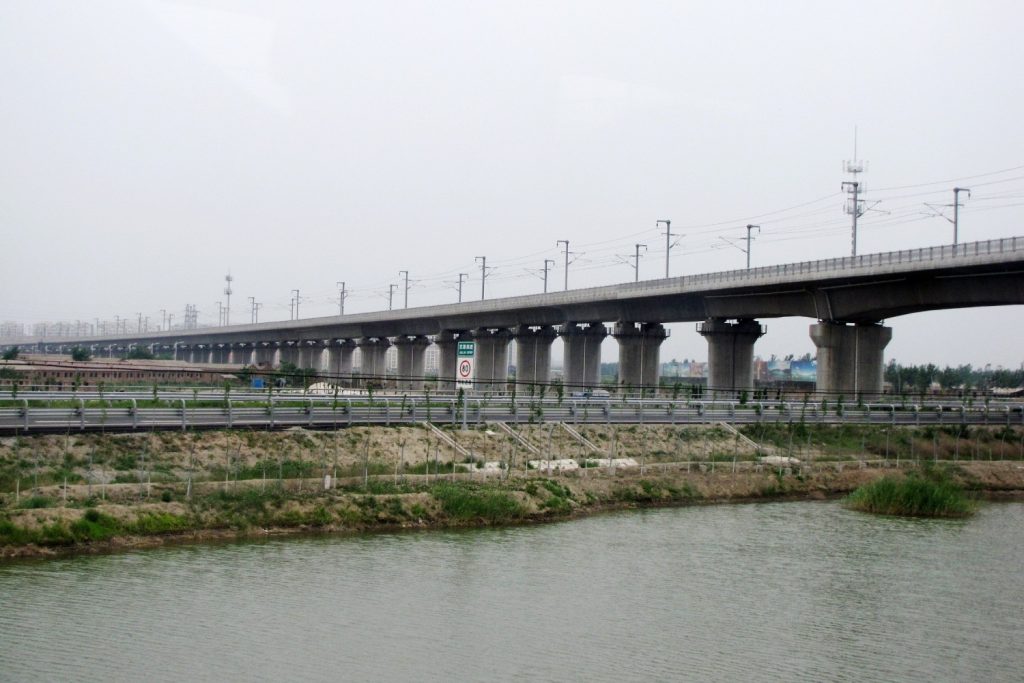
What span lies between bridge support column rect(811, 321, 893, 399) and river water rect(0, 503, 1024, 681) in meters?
42.2

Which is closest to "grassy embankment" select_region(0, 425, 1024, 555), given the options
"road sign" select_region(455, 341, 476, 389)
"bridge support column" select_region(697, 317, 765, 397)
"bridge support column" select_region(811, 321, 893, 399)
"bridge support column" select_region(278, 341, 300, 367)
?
"road sign" select_region(455, 341, 476, 389)

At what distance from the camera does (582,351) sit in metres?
118

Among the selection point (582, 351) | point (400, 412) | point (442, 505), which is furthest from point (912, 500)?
point (582, 351)

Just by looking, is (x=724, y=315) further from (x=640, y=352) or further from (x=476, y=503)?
(x=476, y=503)

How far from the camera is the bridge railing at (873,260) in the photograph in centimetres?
6475

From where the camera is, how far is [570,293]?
4385 inches

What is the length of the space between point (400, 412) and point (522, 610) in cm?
2791

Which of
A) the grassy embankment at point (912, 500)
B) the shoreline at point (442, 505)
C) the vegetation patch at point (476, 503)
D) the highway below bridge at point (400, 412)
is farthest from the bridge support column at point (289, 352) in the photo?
the vegetation patch at point (476, 503)

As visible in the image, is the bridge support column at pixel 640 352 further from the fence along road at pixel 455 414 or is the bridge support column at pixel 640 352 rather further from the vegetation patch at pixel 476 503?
the vegetation patch at pixel 476 503

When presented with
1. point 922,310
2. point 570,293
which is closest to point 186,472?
point 922,310

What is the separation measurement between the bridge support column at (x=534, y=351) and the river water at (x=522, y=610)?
82.3 m

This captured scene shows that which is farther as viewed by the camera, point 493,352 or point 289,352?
point 289,352

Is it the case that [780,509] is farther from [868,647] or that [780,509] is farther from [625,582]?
[868,647]

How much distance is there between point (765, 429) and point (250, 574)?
43.6 metres
